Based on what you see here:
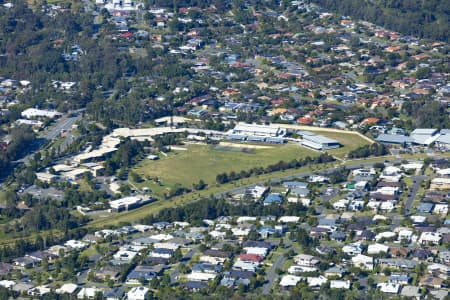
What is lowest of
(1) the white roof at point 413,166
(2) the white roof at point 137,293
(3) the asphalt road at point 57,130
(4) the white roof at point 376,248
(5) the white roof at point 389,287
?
Result: (3) the asphalt road at point 57,130

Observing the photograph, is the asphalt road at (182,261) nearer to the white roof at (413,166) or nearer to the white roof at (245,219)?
the white roof at (245,219)

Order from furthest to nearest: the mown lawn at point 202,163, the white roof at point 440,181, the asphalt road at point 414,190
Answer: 1. the mown lawn at point 202,163
2. the white roof at point 440,181
3. the asphalt road at point 414,190

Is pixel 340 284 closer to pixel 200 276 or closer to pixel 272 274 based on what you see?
pixel 272 274

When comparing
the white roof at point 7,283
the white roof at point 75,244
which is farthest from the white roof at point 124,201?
the white roof at point 7,283

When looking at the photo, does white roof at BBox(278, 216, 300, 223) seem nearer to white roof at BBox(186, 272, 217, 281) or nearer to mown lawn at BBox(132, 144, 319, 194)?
white roof at BBox(186, 272, 217, 281)

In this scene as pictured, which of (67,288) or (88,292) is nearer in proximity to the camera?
(88,292)

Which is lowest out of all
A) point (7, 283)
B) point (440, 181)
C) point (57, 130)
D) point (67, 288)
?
point (7, 283)

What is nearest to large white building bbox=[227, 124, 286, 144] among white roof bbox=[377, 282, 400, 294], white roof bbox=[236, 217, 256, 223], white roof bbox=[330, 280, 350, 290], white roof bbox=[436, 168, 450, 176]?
white roof bbox=[436, 168, 450, 176]

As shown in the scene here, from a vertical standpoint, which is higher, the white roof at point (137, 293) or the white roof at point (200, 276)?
the white roof at point (200, 276)

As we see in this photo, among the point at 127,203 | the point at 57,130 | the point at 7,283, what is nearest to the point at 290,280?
the point at 7,283
